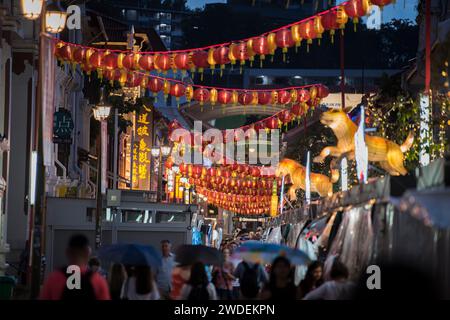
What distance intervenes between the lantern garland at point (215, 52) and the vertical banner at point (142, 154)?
36.3 m

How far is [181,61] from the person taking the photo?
94.8 feet

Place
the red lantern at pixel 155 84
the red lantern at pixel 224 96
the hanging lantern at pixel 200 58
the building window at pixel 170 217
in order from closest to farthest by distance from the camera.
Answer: the hanging lantern at pixel 200 58 < the red lantern at pixel 155 84 < the red lantern at pixel 224 96 < the building window at pixel 170 217

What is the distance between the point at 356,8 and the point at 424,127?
522 cm

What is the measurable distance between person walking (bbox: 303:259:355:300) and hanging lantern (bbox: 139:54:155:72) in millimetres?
16321

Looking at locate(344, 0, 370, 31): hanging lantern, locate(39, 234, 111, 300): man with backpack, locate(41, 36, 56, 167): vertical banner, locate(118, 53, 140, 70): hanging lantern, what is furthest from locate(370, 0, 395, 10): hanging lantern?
locate(39, 234, 111, 300): man with backpack

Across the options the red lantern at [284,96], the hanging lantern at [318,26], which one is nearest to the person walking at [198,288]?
the hanging lantern at [318,26]

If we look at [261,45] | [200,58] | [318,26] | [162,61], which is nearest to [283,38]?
[261,45]

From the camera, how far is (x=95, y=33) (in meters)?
53.9

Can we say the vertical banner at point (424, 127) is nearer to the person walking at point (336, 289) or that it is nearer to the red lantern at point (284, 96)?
the red lantern at point (284, 96)

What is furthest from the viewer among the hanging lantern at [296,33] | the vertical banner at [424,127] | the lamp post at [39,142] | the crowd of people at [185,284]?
the hanging lantern at [296,33]

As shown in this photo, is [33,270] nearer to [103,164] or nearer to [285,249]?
[285,249]

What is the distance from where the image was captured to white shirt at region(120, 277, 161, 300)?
1395 centimetres

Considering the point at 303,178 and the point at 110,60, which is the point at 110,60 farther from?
the point at 303,178

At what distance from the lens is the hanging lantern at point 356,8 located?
22078 mm
